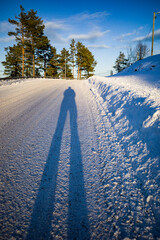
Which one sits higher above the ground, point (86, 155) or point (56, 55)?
point (56, 55)

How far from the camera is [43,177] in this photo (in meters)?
2.02

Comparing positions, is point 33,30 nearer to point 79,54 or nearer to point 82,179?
point 79,54

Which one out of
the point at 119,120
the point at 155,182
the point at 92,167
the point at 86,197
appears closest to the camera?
the point at 86,197

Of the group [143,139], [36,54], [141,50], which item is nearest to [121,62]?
[141,50]

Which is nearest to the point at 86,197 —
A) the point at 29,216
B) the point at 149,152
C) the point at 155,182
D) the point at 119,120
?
the point at 29,216

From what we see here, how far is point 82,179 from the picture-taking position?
6.56 ft

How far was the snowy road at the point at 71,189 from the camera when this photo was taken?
136 cm

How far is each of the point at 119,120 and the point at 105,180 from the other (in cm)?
244

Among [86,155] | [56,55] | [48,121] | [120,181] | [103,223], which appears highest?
[56,55]

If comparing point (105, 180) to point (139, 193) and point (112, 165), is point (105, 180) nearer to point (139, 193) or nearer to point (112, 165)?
point (112, 165)

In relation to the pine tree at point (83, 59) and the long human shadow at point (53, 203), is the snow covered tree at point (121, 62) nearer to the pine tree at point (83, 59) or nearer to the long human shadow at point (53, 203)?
the pine tree at point (83, 59)

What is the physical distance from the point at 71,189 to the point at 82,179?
0.87 feet

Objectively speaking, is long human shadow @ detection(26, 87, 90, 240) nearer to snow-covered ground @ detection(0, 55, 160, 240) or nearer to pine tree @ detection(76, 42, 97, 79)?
snow-covered ground @ detection(0, 55, 160, 240)

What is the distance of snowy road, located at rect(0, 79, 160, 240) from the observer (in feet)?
4.46
